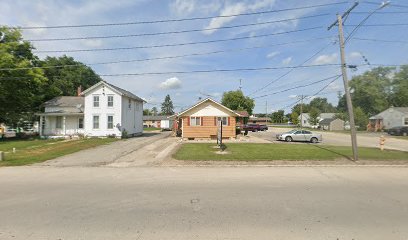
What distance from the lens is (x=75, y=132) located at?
34906 millimetres

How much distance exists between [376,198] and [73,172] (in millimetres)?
11776

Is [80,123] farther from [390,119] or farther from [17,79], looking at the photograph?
[390,119]

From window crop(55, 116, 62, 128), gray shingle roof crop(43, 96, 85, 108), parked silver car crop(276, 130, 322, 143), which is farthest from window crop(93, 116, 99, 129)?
parked silver car crop(276, 130, 322, 143)

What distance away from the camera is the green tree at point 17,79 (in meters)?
32.9

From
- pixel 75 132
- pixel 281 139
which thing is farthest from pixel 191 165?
pixel 75 132

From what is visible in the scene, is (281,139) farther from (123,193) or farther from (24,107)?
(24,107)

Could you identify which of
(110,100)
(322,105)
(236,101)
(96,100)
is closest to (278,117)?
(322,105)

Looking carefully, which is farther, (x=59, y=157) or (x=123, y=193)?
(x=59, y=157)

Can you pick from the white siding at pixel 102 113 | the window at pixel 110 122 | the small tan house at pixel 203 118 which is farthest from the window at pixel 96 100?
the small tan house at pixel 203 118

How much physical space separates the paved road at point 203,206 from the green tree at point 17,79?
26035 mm

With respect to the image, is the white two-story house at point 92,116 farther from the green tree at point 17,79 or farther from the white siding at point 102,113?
the green tree at point 17,79

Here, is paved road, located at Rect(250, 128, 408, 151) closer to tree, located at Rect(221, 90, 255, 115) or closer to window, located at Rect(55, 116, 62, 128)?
window, located at Rect(55, 116, 62, 128)

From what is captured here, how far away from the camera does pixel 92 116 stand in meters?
34.3

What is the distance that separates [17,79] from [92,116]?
32.1 feet
